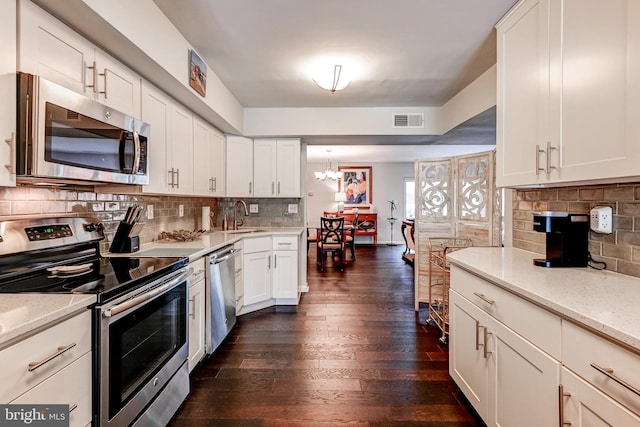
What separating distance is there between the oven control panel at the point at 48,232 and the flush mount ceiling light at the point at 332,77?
206 centimetres

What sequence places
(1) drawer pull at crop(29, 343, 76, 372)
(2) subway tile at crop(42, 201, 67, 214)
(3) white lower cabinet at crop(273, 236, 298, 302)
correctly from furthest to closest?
(3) white lower cabinet at crop(273, 236, 298, 302) < (2) subway tile at crop(42, 201, 67, 214) < (1) drawer pull at crop(29, 343, 76, 372)

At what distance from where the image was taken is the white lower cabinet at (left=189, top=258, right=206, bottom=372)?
2.10 metres

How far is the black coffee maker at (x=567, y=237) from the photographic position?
159 centimetres

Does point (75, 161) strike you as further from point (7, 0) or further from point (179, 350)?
point (179, 350)

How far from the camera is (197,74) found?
2.38m

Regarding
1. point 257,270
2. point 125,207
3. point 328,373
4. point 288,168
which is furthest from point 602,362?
point 288,168

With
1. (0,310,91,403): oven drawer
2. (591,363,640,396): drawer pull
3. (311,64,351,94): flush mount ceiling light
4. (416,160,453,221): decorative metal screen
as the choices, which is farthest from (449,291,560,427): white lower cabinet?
(311,64,351,94): flush mount ceiling light

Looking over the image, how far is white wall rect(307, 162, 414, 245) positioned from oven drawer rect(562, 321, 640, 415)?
25.5ft

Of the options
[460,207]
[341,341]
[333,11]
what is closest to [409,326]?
[341,341]

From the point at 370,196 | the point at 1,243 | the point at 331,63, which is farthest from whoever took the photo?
the point at 370,196

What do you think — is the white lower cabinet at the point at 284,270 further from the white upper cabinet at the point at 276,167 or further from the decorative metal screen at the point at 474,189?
the decorative metal screen at the point at 474,189

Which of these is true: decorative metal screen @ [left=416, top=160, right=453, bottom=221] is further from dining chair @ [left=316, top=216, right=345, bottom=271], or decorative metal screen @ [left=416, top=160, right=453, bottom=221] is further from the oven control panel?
the oven control panel

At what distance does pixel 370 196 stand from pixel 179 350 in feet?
24.3

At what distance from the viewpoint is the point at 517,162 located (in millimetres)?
1781
